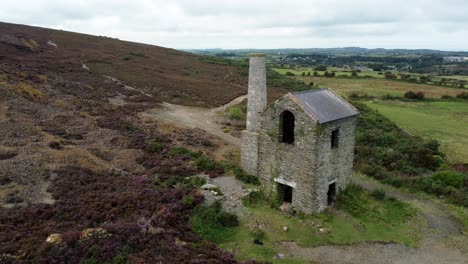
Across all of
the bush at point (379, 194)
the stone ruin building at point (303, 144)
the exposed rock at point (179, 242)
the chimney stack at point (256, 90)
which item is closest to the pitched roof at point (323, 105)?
the stone ruin building at point (303, 144)

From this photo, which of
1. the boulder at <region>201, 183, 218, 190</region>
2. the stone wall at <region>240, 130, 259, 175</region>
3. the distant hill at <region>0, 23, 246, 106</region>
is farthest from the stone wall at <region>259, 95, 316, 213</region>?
the distant hill at <region>0, 23, 246, 106</region>

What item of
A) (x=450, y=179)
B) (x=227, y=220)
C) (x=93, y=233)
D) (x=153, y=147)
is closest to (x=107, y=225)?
(x=93, y=233)

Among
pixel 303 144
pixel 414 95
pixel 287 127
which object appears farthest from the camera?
pixel 414 95

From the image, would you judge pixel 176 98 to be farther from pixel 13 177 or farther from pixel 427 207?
pixel 427 207

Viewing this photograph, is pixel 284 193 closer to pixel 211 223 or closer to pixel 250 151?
pixel 250 151

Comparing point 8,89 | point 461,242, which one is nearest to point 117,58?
point 8,89

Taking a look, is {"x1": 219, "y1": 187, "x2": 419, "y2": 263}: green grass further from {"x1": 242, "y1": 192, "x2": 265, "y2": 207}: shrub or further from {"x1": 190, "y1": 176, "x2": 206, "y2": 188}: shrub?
{"x1": 190, "y1": 176, "x2": 206, "y2": 188}: shrub

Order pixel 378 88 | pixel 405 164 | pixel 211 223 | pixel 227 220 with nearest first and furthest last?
1. pixel 211 223
2. pixel 227 220
3. pixel 405 164
4. pixel 378 88
